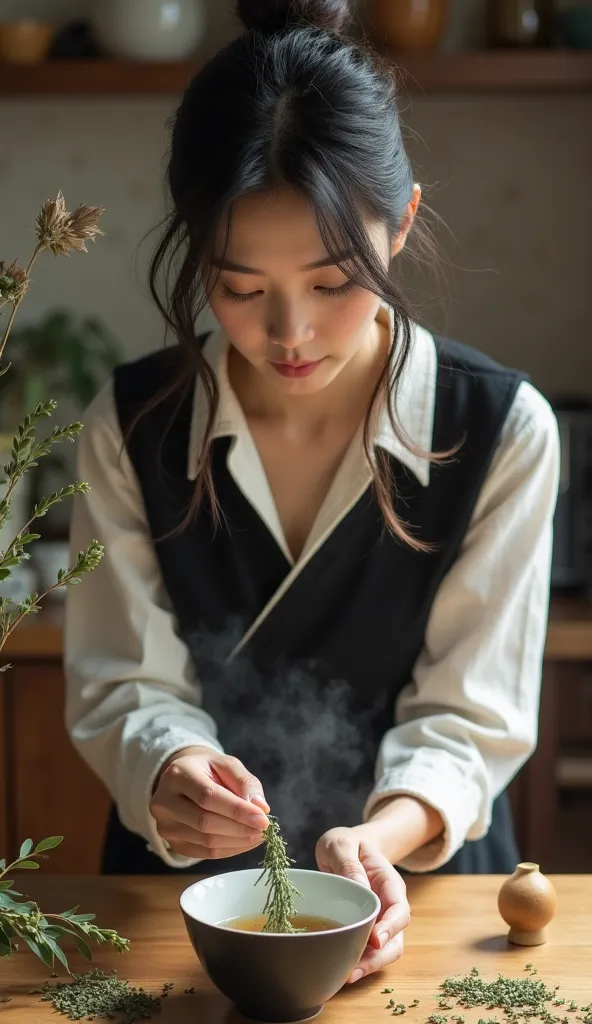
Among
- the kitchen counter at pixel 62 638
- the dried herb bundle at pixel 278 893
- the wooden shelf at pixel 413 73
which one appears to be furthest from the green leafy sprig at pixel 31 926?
the wooden shelf at pixel 413 73

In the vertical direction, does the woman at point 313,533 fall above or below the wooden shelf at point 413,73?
below

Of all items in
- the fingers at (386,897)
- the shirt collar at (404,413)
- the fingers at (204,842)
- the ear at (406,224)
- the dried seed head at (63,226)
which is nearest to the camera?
the dried seed head at (63,226)

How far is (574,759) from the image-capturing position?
8.20 ft

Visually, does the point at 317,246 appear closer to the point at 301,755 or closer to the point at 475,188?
the point at 301,755

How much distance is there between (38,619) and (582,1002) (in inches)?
66.9

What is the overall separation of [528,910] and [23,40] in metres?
2.30

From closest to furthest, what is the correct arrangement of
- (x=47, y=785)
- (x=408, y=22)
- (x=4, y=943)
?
(x=4, y=943)
(x=47, y=785)
(x=408, y=22)

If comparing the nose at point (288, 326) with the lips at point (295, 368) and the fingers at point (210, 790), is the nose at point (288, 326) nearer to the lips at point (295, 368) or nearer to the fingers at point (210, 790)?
the lips at point (295, 368)

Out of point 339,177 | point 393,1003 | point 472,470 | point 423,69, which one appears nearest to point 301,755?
point 472,470

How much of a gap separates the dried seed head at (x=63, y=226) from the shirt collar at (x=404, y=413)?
2.17ft

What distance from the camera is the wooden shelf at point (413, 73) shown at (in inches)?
104

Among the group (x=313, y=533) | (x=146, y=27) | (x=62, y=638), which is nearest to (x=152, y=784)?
(x=313, y=533)

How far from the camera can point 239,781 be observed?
45.3 inches

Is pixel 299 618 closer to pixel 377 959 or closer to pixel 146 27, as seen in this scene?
pixel 377 959
